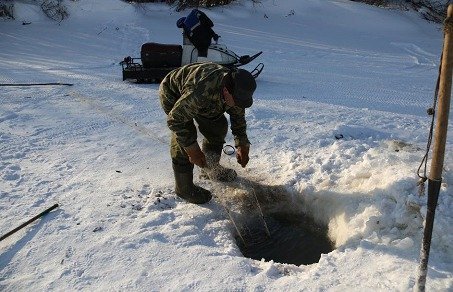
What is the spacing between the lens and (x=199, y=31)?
275 inches

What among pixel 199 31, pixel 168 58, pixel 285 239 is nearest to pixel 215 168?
pixel 285 239

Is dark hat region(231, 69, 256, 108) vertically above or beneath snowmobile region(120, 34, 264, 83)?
above

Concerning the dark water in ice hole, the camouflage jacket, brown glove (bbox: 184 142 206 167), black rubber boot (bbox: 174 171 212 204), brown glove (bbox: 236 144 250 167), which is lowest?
the dark water in ice hole

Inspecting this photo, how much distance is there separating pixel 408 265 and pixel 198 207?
5.94ft

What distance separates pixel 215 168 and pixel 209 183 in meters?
0.16

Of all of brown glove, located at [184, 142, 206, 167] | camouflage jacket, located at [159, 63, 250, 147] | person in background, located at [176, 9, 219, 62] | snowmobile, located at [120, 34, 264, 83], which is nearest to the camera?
camouflage jacket, located at [159, 63, 250, 147]

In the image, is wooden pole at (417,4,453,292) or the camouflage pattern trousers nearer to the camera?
wooden pole at (417,4,453,292)

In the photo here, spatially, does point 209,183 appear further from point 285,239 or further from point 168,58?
point 168,58

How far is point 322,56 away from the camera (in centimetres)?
947

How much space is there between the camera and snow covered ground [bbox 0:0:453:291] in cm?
314

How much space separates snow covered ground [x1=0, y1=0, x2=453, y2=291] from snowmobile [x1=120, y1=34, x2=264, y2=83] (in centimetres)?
27

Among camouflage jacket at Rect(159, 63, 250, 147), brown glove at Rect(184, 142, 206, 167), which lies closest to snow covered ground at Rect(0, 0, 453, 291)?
brown glove at Rect(184, 142, 206, 167)

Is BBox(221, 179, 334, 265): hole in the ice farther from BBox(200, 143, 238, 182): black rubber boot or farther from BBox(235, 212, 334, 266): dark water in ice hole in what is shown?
BBox(200, 143, 238, 182): black rubber boot

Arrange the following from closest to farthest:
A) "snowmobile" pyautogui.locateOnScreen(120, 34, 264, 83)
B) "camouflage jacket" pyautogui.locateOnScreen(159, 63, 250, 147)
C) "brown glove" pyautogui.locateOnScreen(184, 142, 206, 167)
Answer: "camouflage jacket" pyautogui.locateOnScreen(159, 63, 250, 147) → "brown glove" pyautogui.locateOnScreen(184, 142, 206, 167) → "snowmobile" pyautogui.locateOnScreen(120, 34, 264, 83)
